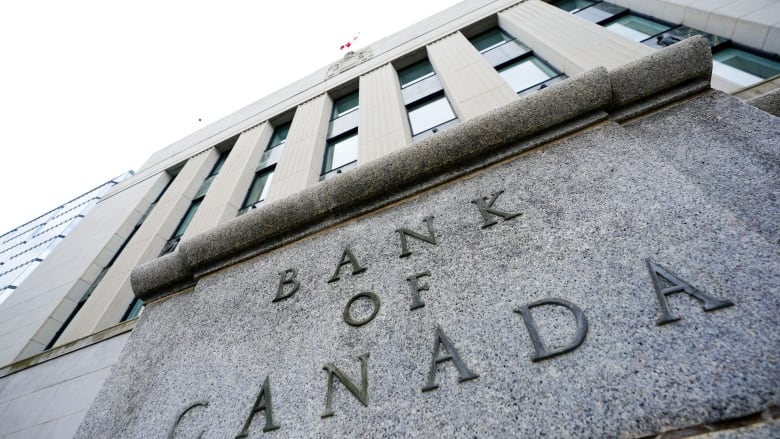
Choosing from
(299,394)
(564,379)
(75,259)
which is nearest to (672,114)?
(564,379)

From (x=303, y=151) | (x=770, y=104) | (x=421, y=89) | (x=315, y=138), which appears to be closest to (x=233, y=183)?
(x=303, y=151)

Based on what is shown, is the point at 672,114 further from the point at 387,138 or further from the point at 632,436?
the point at 387,138

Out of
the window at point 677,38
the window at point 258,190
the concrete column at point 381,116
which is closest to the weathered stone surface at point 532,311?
the concrete column at point 381,116

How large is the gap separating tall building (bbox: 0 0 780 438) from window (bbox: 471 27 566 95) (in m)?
0.05

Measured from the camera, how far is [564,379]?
2041 millimetres

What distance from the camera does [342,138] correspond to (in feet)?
34.4

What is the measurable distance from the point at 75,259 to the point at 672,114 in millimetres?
14241

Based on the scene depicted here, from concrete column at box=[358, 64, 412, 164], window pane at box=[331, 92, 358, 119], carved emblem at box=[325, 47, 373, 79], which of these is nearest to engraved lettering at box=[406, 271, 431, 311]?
concrete column at box=[358, 64, 412, 164]

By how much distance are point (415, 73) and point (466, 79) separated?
3648 millimetres

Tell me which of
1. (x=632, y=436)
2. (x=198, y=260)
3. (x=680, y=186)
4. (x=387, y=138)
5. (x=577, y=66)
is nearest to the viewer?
(x=632, y=436)

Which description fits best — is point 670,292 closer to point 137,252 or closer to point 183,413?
point 183,413

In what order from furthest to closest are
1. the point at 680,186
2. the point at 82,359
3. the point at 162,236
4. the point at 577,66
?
the point at 162,236
the point at 577,66
the point at 82,359
the point at 680,186

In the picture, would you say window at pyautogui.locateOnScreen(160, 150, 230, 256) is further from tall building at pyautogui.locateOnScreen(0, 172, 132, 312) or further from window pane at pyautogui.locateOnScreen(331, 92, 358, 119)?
tall building at pyautogui.locateOnScreen(0, 172, 132, 312)

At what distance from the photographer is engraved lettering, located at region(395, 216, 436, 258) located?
10.7ft
